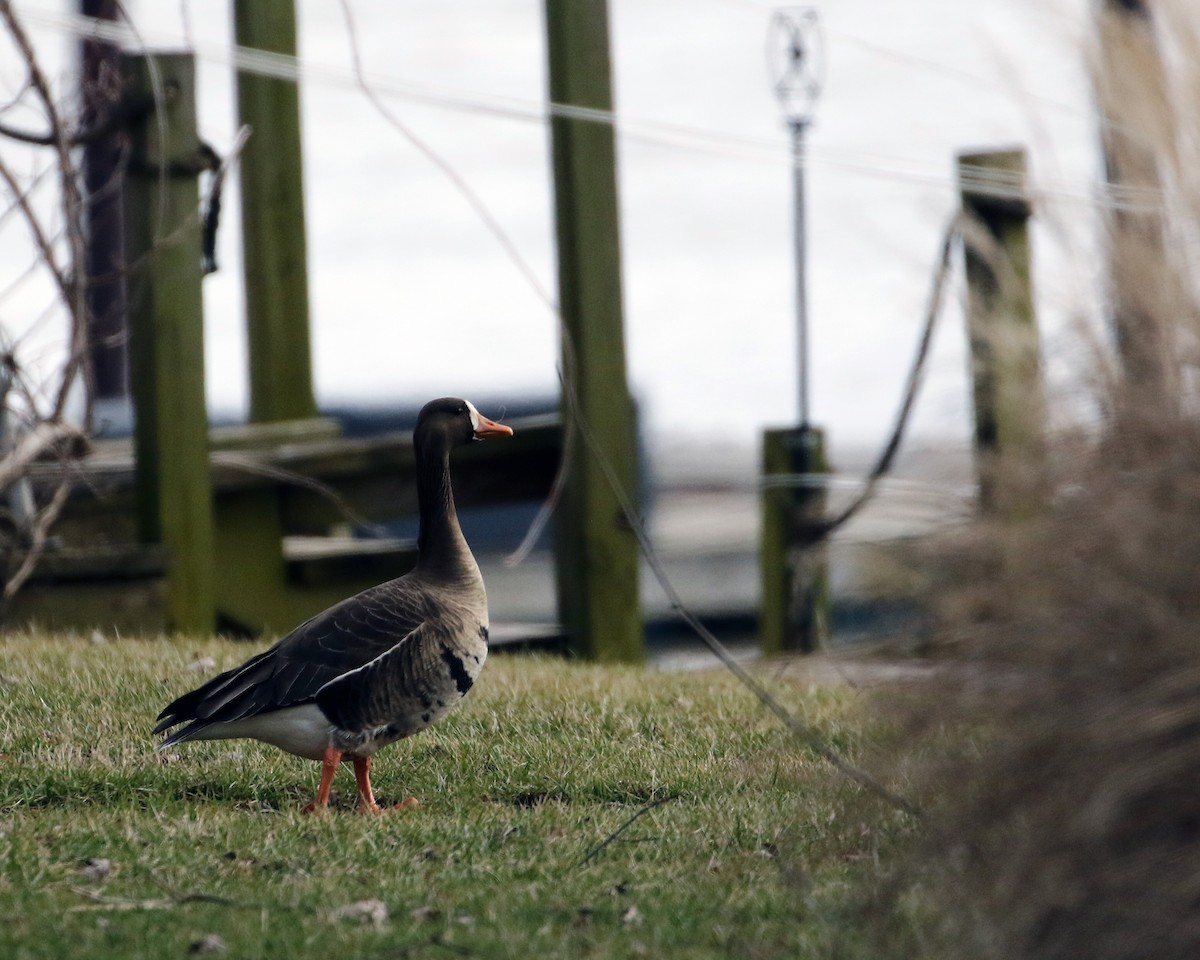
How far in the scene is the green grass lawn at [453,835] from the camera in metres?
3.84

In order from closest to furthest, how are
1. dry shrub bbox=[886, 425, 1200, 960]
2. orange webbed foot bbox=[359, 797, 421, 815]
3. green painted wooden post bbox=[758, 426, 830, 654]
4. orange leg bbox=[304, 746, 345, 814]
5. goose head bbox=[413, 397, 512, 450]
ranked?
dry shrub bbox=[886, 425, 1200, 960], orange leg bbox=[304, 746, 345, 814], orange webbed foot bbox=[359, 797, 421, 815], goose head bbox=[413, 397, 512, 450], green painted wooden post bbox=[758, 426, 830, 654]

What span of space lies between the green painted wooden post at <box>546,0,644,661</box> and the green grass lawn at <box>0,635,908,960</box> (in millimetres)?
1785

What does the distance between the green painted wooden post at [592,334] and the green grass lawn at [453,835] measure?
1.78 metres

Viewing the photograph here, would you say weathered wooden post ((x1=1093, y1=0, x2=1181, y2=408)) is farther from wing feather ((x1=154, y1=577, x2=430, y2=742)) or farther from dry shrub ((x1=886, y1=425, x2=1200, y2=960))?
wing feather ((x1=154, y1=577, x2=430, y2=742))

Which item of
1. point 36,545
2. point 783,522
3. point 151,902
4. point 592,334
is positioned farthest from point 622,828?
point 783,522

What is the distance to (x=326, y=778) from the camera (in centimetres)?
489

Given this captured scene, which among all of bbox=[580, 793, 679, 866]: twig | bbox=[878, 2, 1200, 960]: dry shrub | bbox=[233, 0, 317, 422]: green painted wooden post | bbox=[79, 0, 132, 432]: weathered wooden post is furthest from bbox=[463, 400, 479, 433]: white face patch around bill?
bbox=[233, 0, 317, 422]: green painted wooden post

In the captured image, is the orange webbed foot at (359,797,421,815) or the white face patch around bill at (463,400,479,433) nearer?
the orange webbed foot at (359,797,421,815)

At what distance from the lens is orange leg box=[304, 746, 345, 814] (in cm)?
482

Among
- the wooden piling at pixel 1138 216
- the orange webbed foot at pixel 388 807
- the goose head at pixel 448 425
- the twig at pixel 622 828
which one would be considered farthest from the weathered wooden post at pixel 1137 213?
the orange webbed foot at pixel 388 807

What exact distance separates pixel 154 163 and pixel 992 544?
6.25 metres

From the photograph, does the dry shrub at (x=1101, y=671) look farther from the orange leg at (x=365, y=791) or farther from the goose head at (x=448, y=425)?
the goose head at (x=448, y=425)

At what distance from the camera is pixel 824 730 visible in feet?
19.9

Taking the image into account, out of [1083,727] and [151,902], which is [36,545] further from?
[1083,727]
